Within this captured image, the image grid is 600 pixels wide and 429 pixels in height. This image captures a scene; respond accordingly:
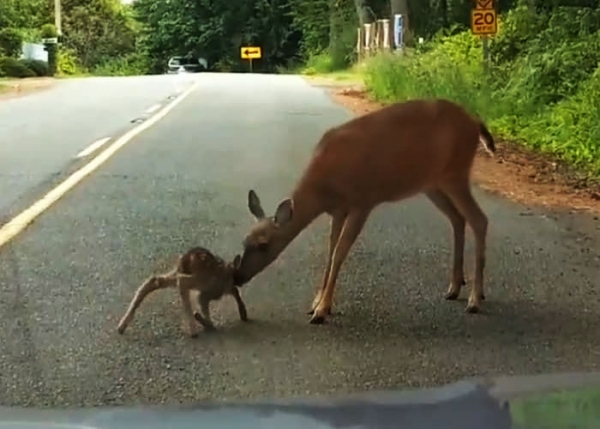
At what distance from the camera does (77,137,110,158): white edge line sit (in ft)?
49.3

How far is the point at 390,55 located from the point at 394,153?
71.1 feet

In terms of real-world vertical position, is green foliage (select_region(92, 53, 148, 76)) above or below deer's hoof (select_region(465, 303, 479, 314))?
below

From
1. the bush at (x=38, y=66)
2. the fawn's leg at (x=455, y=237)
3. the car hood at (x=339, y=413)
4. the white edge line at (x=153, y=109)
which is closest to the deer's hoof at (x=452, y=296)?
the fawn's leg at (x=455, y=237)

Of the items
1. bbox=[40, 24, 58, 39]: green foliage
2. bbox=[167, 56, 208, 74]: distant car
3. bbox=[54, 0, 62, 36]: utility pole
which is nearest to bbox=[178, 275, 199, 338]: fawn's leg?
bbox=[40, 24, 58, 39]: green foliage

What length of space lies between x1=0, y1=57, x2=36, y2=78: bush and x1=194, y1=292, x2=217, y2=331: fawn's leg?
3834 centimetres

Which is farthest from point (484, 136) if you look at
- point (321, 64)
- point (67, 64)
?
point (67, 64)

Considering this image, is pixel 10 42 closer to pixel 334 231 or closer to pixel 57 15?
pixel 57 15

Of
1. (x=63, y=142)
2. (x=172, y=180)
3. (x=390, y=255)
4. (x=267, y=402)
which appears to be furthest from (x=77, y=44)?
(x=267, y=402)

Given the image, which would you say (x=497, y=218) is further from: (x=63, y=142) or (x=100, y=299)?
(x=63, y=142)

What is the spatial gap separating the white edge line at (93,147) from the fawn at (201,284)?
8611mm

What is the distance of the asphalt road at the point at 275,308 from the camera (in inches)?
213

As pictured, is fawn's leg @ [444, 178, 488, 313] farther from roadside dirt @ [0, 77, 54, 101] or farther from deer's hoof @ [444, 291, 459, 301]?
roadside dirt @ [0, 77, 54, 101]

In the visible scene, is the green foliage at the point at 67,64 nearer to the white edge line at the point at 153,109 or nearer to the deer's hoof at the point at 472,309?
the white edge line at the point at 153,109

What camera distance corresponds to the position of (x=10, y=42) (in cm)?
4566
